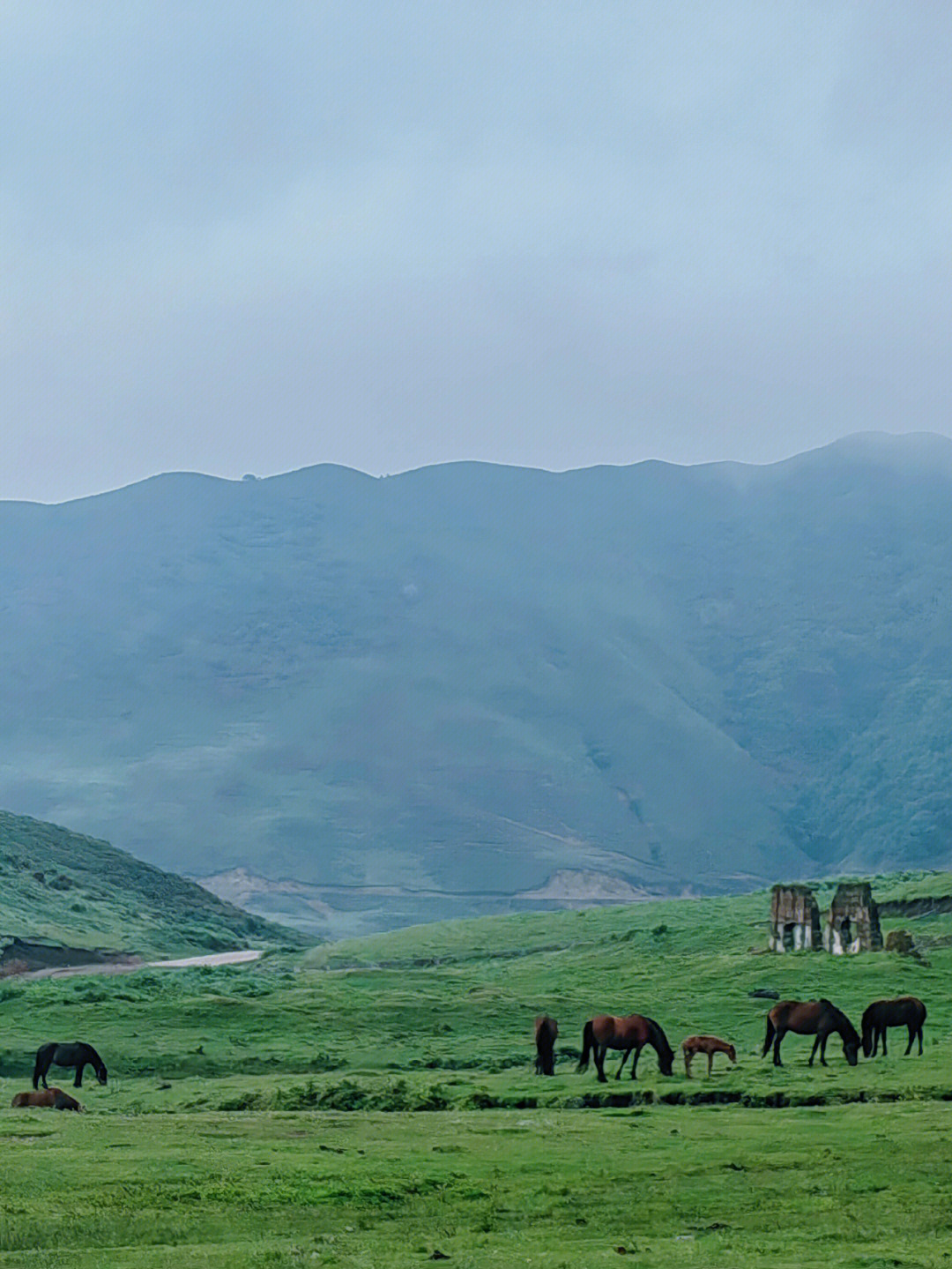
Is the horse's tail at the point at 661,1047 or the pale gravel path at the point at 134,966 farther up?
the pale gravel path at the point at 134,966

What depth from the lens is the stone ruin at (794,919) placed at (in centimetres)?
7356

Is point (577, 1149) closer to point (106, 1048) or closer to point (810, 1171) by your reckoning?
point (810, 1171)

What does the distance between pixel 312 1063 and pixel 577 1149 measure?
22.3 m

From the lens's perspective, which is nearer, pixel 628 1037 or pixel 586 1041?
pixel 628 1037

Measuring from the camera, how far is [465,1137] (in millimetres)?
31906

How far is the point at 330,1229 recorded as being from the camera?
2481 centimetres

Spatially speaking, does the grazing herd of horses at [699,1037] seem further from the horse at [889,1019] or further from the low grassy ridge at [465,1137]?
the low grassy ridge at [465,1137]

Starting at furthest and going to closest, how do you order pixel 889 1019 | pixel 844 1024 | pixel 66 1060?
pixel 66 1060
pixel 889 1019
pixel 844 1024

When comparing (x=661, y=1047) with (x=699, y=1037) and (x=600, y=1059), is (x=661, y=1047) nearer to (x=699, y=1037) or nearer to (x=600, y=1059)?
(x=699, y=1037)

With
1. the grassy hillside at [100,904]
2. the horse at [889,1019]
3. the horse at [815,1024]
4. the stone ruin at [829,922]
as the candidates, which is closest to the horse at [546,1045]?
the horse at [815,1024]

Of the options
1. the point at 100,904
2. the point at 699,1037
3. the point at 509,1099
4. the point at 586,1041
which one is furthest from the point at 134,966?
the point at 509,1099

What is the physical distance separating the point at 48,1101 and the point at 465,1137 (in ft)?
38.8

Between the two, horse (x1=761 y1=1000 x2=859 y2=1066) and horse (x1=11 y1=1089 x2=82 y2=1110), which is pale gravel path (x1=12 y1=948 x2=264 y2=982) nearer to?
horse (x1=11 y1=1089 x2=82 y2=1110)

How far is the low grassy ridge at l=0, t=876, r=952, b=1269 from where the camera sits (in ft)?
77.9
